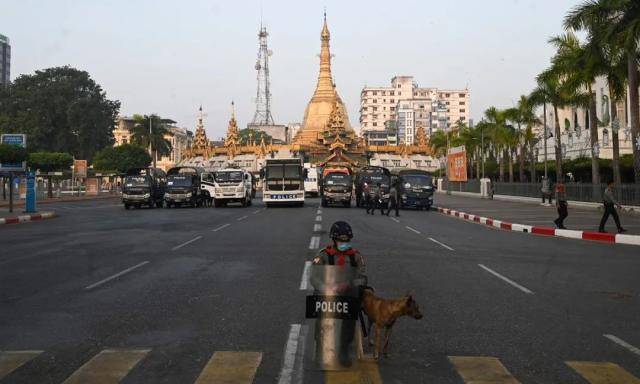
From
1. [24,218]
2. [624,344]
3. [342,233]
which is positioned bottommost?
[624,344]

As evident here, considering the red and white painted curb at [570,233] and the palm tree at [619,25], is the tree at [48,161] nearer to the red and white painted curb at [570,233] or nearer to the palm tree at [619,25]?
the red and white painted curb at [570,233]

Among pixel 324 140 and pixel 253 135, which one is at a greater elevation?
pixel 253 135

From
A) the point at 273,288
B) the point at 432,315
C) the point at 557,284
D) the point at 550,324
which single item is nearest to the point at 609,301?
the point at 557,284

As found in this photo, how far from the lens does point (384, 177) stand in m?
38.2

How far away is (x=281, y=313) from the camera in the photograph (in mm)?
7793

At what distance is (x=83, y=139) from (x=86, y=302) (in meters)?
74.7

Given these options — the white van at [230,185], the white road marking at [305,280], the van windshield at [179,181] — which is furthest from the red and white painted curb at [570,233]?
the van windshield at [179,181]

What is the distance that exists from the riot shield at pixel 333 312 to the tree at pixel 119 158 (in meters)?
77.0

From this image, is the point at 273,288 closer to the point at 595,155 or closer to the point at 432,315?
Answer: the point at 432,315

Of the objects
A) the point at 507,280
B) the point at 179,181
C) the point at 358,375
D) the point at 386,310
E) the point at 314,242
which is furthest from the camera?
the point at 179,181

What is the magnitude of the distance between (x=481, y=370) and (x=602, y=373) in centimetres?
109

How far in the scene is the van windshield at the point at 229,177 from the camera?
126 feet

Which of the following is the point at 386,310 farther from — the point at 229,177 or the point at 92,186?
the point at 92,186

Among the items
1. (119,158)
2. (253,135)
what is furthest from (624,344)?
(253,135)
